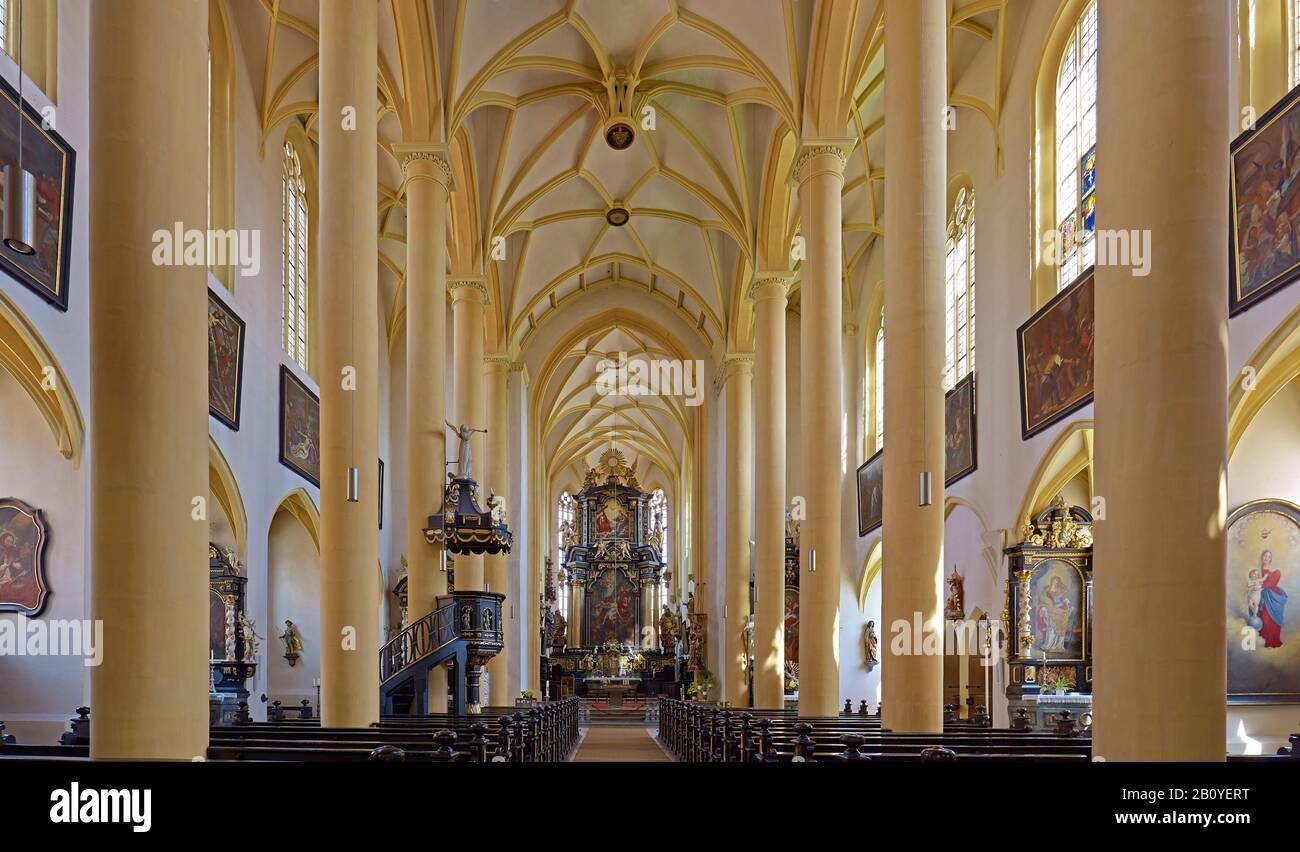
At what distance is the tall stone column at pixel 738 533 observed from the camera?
2302cm

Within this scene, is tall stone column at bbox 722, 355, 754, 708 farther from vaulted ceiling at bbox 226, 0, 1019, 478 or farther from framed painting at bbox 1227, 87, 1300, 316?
framed painting at bbox 1227, 87, 1300, 316

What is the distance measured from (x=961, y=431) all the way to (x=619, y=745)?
9595 mm

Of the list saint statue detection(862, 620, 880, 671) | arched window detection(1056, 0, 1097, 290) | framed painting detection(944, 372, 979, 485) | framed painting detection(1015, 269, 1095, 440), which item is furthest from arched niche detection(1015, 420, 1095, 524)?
saint statue detection(862, 620, 880, 671)

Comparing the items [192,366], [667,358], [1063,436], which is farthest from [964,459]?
[667,358]

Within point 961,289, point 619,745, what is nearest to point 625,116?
point 961,289

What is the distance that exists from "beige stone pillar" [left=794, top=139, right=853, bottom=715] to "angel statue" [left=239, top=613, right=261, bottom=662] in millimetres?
8134

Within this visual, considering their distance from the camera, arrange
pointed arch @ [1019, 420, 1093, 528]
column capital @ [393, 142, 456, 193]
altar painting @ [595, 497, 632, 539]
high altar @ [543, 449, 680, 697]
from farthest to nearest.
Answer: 1. altar painting @ [595, 497, 632, 539]
2. high altar @ [543, 449, 680, 697]
3. column capital @ [393, 142, 456, 193]
4. pointed arch @ [1019, 420, 1093, 528]

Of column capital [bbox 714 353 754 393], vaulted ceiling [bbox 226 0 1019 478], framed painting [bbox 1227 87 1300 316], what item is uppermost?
vaulted ceiling [bbox 226 0 1019 478]

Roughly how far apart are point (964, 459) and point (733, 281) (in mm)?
9694

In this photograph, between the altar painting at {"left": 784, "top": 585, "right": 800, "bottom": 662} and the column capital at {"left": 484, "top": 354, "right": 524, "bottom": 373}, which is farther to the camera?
the column capital at {"left": 484, "top": 354, "right": 524, "bottom": 373}

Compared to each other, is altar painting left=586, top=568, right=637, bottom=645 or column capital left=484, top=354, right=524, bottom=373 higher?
column capital left=484, top=354, right=524, bottom=373

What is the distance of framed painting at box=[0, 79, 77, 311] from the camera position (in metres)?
9.68

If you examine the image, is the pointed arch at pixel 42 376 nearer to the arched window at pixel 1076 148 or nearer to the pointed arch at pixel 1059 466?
the pointed arch at pixel 1059 466

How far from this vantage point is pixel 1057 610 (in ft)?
48.9
